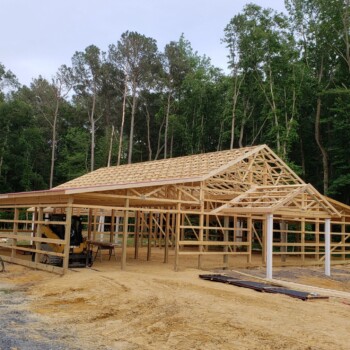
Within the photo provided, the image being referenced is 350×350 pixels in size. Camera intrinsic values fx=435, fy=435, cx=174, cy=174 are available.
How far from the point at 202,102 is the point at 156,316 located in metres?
30.3

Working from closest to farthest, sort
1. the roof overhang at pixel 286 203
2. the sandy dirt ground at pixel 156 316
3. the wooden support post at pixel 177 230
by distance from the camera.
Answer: the sandy dirt ground at pixel 156 316 < the roof overhang at pixel 286 203 < the wooden support post at pixel 177 230

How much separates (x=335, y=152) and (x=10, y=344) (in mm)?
26385

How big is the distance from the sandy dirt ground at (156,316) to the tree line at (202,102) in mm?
17977

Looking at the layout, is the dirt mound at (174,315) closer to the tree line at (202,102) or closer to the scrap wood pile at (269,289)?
the scrap wood pile at (269,289)

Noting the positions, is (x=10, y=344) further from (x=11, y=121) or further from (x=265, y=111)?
(x=11, y=121)

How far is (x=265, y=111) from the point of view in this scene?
30.5 metres

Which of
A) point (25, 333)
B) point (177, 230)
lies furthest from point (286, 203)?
point (25, 333)

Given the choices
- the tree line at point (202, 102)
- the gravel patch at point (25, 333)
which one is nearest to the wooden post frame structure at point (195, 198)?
the gravel patch at point (25, 333)

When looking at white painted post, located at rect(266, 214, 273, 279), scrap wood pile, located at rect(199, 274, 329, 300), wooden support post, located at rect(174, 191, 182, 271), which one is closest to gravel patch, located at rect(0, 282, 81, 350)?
scrap wood pile, located at rect(199, 274, 329, 300)

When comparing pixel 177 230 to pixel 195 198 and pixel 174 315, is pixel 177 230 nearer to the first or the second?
pixel 195 198

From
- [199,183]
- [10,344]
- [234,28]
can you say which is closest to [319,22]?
[234,28]

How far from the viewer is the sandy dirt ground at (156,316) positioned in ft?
19.0

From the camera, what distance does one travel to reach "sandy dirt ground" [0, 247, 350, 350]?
19.0 ft

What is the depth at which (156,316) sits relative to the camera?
23.5 ft
